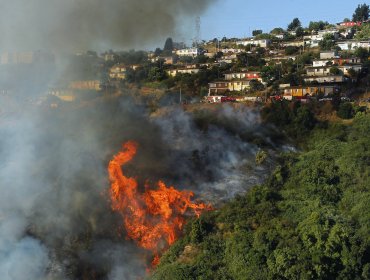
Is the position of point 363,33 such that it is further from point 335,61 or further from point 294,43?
point 335,61

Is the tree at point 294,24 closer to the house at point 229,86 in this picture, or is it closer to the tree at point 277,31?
the tree at point 277,31

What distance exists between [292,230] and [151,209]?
8.69m

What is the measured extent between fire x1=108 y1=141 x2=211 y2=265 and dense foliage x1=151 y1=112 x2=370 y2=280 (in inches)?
54.1

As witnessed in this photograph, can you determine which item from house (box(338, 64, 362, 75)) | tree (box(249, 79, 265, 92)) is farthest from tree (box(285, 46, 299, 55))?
tree (box(249, 79, 265, 92))

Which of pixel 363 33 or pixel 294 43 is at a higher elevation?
pixel 363 33

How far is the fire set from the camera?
1265 inches

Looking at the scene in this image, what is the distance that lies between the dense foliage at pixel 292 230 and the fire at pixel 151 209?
137 centimetres

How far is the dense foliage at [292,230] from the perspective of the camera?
2773 centimetres

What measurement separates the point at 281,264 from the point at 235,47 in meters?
73.1

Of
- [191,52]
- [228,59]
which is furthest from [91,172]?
[191,52]

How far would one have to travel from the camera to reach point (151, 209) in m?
33.9

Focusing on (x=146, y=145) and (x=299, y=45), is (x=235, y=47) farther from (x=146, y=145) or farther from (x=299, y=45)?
(x=146, y=145)

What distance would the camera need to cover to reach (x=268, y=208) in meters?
32.3

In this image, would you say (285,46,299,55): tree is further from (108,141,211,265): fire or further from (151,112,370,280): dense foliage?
(108,141,211,265): fire
